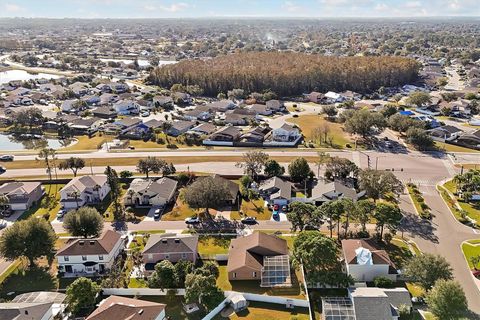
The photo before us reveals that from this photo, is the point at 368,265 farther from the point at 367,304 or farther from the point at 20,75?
the point at 20,75

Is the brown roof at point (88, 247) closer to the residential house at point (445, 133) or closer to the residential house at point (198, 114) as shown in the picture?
the residential house at point (198, 114)

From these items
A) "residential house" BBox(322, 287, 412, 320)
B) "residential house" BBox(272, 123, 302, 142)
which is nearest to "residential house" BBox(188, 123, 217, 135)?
"residential house" BBox(272, 123, 302, 142)

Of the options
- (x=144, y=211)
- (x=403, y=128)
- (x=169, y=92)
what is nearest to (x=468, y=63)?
(x=403, y=128)

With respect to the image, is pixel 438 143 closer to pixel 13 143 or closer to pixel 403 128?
pixel 403 128

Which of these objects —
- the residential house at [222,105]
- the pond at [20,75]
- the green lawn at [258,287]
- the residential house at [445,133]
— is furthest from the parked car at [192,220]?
the pond at [20,75]

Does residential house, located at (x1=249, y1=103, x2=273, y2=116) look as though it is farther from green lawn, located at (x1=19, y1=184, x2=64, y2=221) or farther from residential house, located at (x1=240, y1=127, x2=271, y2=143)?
green lawn, located at (x1=19, y1=184, x2=64, y2=221)

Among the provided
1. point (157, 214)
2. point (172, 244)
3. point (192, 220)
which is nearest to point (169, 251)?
point (172, 244)
